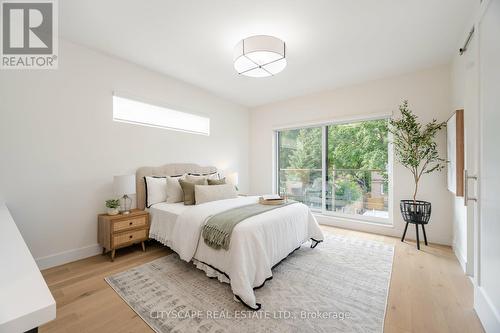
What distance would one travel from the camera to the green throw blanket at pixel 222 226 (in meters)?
1.97

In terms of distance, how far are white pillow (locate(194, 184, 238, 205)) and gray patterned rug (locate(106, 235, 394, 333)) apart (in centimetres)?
81

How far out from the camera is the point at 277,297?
6.18 ft

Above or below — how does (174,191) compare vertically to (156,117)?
below

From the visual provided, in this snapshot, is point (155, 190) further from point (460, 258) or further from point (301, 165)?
→ point (460, 258)

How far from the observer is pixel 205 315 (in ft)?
5.46

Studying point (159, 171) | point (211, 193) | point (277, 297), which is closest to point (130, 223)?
point (159, 171)

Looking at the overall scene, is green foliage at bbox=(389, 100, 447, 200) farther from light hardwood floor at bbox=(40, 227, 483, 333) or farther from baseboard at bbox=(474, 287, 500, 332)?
baseboard at bbox=(474, 287, 500, 332)

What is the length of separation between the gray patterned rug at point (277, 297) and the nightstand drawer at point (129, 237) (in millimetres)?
440

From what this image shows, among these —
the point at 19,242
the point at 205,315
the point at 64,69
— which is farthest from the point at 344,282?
the point at 64,69

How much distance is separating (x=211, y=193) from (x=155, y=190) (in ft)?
2.76

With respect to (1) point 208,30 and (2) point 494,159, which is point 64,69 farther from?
(2) point 494,159

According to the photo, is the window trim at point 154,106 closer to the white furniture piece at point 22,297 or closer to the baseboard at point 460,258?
the white furniture piece at point 22,297

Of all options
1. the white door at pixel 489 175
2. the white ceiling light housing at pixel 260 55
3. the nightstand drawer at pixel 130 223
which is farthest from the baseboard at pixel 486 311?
the nightstand drawer at pixel 130 223

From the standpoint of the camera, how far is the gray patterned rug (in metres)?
1.58
